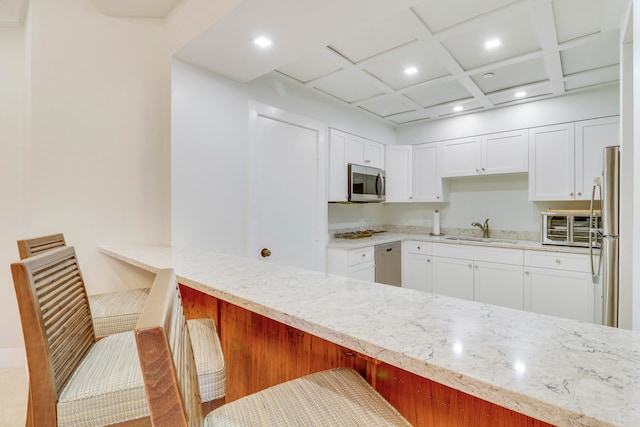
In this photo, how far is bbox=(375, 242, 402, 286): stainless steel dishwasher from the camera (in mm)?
3609

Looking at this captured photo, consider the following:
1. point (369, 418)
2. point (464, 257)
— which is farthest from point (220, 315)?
point (464, 257)

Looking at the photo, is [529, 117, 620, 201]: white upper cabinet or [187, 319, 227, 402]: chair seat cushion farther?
[529, 117, 620, 201]: white upper cabinet

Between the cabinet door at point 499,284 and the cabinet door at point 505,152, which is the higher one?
the cabinet door at point 505,152

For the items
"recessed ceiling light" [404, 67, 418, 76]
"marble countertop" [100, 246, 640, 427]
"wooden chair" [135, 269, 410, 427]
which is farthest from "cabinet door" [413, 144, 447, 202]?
"wooden chair" [135, 269, 410, 427]

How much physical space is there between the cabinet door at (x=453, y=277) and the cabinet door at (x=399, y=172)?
3.24 feet

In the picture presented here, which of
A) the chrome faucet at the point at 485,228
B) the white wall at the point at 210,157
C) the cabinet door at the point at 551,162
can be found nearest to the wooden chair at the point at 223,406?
the white wall at the point at 210,157

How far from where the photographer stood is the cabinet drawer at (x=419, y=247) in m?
3.85

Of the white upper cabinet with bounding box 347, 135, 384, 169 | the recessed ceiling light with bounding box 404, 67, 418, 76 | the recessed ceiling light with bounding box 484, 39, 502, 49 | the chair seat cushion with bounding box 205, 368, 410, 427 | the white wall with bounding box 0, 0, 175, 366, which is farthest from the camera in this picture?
the white upper cabinet with bounding box 347, 135, 384, 169

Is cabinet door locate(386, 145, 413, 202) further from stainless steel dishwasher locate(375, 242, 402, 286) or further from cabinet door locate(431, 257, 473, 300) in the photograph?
cabinet door locate(431, 257, 473, 300)

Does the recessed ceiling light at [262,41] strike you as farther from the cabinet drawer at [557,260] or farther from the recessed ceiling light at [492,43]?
the cabinet drawer at [557,260]

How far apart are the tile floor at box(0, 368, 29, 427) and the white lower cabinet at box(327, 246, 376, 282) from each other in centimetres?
248

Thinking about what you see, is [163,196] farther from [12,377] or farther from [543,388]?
[543,388]

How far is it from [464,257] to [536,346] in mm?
3125

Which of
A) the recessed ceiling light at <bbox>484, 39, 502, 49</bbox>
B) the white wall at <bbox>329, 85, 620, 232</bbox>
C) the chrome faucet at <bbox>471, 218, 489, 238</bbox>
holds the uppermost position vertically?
the recessed ceiling light at <bbox>484, 39, 502, 49</bbox>
